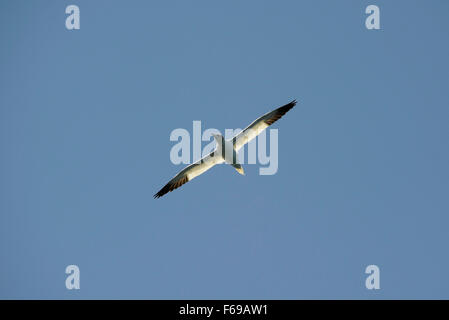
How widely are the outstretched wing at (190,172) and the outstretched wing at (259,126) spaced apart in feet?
5.00

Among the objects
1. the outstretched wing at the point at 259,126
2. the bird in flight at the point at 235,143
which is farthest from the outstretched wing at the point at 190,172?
the outstretched wing at the point at 259,126

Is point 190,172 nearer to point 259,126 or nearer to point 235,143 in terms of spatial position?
point 235,143

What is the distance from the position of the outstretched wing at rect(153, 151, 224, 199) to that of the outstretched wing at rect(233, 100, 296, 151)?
1523 millimetres

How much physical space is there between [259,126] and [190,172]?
14.7 feet

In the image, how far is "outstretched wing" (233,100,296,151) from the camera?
89.1 feet

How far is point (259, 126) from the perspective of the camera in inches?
1077

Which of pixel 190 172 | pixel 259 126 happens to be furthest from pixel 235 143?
pixel 190 172

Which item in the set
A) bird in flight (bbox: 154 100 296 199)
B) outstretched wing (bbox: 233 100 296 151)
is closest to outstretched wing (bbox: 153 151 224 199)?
bird in flight (bbox: 154 100 296 199)

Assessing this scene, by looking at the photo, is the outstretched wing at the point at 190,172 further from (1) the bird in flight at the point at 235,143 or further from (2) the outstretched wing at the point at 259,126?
(2) the outstretched wing at the point at 259,126

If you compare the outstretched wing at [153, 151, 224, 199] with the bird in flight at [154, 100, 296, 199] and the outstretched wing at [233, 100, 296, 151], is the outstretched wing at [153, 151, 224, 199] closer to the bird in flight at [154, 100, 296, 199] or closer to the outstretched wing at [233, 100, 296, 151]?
the bird in flight at [154, 100, 296, 199]
